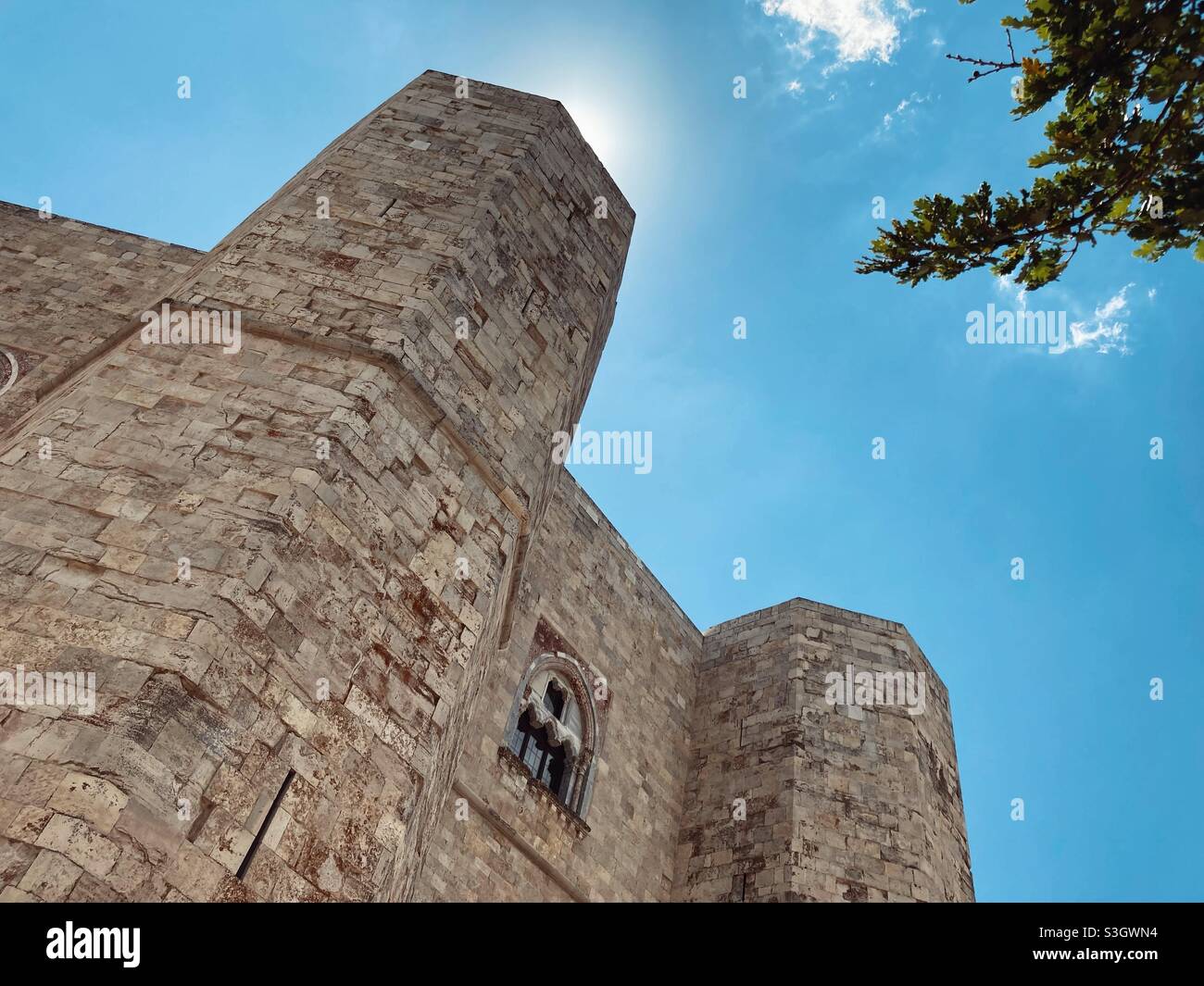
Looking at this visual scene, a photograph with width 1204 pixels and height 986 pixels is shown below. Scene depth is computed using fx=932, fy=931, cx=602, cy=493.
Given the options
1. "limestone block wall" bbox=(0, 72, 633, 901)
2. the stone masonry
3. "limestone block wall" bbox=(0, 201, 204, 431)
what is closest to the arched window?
the stone masonry

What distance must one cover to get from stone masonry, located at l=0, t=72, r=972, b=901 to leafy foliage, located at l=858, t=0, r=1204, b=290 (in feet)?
9.17

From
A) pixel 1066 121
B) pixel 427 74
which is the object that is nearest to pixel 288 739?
pixel 1066 121

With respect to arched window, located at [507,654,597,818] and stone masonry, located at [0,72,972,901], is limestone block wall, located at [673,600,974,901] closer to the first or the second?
stone masonry, located at [0,72,972,901]

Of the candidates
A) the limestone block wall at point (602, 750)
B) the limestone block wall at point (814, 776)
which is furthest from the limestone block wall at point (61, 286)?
the limestone block wall at point (814, 776)

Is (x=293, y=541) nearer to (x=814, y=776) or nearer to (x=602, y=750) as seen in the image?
(x=602, y=750)

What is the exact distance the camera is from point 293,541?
13.0 feet

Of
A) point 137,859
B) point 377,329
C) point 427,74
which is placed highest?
point 427,74

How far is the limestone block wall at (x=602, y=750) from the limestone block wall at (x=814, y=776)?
1.39ft

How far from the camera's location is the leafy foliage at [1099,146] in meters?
4.09
